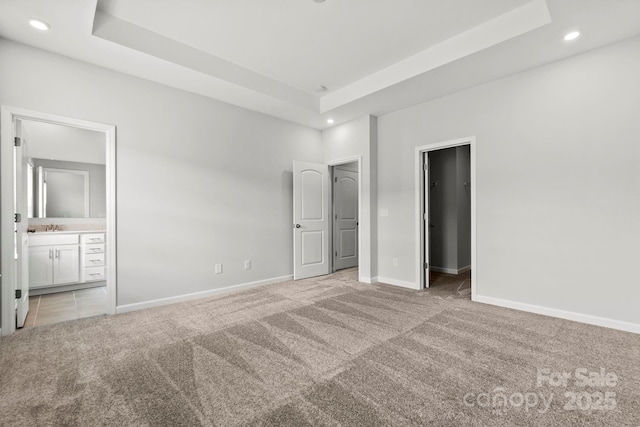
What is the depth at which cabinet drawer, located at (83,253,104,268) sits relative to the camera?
4.55 m

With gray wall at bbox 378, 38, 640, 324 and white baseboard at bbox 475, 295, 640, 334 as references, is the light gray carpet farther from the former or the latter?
gray wall at bbox 378, 38, 640, 324

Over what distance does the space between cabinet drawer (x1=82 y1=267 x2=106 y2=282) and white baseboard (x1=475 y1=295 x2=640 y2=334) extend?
5.65 metres

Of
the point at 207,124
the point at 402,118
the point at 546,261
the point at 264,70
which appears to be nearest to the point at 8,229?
the point at 207,124

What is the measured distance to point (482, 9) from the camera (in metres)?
2.60

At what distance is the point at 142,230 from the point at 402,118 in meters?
3.94

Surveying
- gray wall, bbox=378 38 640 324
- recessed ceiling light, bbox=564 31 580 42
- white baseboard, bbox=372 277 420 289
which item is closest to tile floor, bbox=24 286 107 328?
white baseboard, bbox=372 277 420 289

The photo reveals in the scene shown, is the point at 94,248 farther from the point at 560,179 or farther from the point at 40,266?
the point at 560,179

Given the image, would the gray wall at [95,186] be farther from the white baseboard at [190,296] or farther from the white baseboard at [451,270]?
the white baseboard at [451,270]

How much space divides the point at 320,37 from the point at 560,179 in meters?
2.97

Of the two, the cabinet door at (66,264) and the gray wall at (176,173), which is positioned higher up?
the gray wall at (176,173)

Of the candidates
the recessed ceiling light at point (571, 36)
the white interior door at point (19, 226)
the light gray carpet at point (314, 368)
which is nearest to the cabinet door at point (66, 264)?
the white interior door at point (19, 226)

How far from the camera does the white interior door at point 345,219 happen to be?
227 inches

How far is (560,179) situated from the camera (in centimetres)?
304

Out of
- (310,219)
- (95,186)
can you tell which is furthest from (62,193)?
(310,219)
